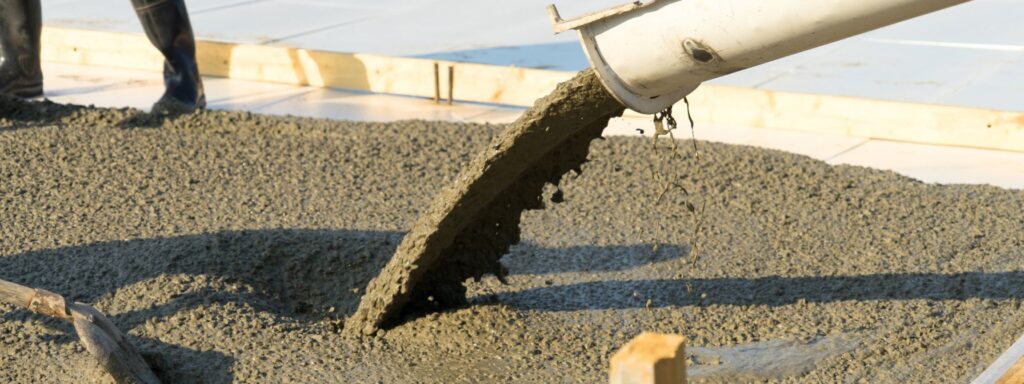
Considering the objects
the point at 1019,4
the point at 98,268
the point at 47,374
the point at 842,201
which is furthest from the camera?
the point at 1019,4

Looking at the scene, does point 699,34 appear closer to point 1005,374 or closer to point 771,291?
point 1005,374

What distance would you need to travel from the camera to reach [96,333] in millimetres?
3090

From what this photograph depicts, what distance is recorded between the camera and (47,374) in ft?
10.7

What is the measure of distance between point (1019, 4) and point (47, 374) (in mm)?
6555

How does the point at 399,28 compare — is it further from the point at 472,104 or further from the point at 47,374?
the point at 47,374

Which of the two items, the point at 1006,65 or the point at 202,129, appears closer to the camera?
the point at 202,129

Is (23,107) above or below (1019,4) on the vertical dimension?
below

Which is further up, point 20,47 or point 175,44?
point 175,44

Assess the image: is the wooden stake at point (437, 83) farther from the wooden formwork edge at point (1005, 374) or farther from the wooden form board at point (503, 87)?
the wooden formwork edge at point (1005, 374)

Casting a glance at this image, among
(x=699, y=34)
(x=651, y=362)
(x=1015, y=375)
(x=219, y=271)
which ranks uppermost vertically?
(x=699, y=34)

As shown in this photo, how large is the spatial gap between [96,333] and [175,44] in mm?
3304

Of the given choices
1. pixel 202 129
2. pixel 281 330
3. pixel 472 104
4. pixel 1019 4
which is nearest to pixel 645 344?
pixel 281 330

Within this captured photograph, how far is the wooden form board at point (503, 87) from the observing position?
5289mm

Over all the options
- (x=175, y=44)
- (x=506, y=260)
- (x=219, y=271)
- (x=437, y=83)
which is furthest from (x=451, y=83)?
(x=219, y=271)
